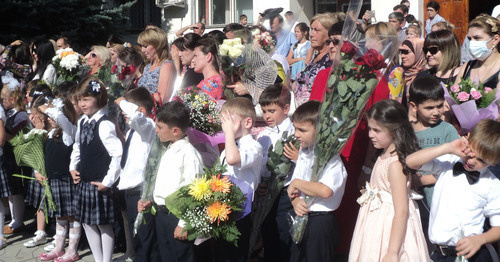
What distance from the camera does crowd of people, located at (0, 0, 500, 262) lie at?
3674 mm

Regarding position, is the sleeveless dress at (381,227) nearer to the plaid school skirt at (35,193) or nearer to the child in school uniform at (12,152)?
the plaid school skirt at (35,193)

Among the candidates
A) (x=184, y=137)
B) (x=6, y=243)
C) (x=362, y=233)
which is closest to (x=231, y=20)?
(x=6, y=243)

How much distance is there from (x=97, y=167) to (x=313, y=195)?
244 cm

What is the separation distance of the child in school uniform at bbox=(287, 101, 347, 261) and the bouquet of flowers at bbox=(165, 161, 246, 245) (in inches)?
16.4

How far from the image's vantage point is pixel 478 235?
353 centimetres

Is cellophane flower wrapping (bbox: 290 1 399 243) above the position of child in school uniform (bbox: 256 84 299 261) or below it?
above

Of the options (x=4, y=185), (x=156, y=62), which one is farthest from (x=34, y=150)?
(x=156, y=62)

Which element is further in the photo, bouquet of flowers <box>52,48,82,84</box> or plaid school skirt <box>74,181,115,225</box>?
bouquet of flowers <box>52,48,82,84</box>

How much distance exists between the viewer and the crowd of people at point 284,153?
12.1 ft

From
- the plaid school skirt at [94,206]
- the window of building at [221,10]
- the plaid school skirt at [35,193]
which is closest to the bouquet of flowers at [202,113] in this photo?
the plaid school skirt at [94,206]

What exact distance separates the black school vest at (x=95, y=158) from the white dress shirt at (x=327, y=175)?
82.6 inches

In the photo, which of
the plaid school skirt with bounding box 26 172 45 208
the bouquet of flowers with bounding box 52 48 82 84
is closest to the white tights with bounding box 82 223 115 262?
the plaid school skirt with bounding box 26 172 45 208

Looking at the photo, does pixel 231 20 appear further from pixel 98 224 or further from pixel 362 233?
pixel 362 233

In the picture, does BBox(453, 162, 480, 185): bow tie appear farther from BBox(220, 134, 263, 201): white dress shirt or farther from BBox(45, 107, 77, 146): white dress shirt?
BBox(45, 107, 77, 146): white dress shirt
